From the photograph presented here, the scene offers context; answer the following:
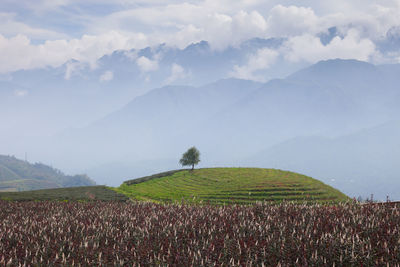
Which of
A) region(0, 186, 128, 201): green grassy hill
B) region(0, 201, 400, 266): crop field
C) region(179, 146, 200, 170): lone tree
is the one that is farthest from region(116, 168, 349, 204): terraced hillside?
region(0, 201, 400, 266): crop field

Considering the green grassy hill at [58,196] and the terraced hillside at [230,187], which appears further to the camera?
the terraced hillside at [230,187]

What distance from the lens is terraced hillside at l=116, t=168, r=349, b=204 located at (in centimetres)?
5457

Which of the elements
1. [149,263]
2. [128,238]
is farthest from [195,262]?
[128,238]

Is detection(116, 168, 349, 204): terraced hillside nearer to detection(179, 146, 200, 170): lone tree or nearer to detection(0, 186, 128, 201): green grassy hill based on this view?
detection(179, 146, 200, 170): lone tree

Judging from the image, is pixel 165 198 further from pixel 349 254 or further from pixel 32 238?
pixel 349 254

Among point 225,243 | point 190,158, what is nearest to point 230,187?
point 190,158

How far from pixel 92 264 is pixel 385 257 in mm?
11814

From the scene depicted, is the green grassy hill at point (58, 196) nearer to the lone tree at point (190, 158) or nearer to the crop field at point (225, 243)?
the crop field at point (225, 243)

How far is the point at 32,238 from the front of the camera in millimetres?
16812

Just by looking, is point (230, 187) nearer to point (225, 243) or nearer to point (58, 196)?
point (58, 196)

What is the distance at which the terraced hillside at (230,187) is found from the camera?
5457 cm

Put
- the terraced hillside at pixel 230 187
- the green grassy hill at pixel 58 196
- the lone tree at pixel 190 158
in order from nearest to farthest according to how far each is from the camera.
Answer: the green grassy hill at pixel 58 196, the terraced hillside at pixel 230 187, the lone tree at pixel 190 158

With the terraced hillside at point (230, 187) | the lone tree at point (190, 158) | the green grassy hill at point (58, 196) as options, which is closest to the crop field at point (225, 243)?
the green grassy hill at point (58, 196)

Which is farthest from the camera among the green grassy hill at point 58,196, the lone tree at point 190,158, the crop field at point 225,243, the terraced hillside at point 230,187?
the lone tree at point 190,158
